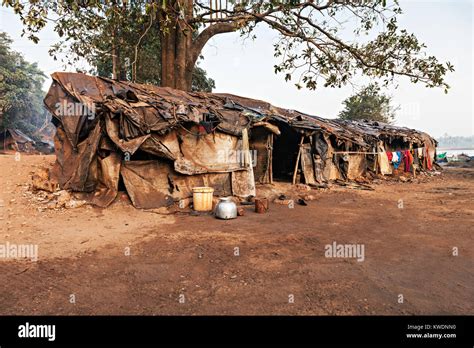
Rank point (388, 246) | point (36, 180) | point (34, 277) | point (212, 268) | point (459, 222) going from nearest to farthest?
point (34, 277), point (212, 268), point (388, 246), point (459, 222), point (36, 180)

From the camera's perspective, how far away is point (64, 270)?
3.94 meters

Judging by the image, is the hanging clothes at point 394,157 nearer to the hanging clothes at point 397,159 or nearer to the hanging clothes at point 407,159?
the hanging clothes at point 397,159

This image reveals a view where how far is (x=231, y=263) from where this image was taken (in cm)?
428

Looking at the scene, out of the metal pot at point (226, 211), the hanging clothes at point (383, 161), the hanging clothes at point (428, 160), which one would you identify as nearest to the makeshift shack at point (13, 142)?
the metal pot at point (226, 211)

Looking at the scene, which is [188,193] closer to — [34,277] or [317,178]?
[34,277]

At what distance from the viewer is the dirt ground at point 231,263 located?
123 inches

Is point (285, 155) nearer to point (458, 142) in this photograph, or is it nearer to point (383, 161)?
point (383, 161)

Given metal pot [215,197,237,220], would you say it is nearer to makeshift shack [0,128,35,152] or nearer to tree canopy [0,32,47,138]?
makeshift shack [0,128,35,152]

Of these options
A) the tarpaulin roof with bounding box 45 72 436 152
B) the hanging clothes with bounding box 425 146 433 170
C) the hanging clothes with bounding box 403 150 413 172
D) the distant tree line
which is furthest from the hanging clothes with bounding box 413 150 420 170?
the distant tree line

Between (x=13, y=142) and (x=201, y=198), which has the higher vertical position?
(x=13, y=142)

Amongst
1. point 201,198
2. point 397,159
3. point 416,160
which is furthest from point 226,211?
point 416,160

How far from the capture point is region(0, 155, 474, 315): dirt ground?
3127mm
